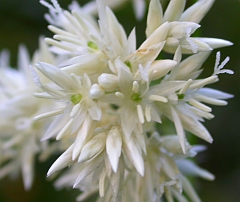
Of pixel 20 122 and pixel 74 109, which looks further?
pixel 20 122

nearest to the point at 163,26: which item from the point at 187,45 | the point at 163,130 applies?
the point at 187,45

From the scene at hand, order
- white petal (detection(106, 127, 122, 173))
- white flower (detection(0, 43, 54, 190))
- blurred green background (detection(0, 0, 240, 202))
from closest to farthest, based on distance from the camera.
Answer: white petal (detection(106, 127, 122, 173)) < white flower (detection(0, 43, 54, 190)) < blurred green background (detection(0, 0, 240, 202))

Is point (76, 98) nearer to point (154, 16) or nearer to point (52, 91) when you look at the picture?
point (52, 91)

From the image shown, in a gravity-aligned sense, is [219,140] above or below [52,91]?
below

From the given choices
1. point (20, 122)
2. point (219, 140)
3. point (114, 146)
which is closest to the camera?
point (114, 146)

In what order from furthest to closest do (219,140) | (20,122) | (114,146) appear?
(219,140)
(20,122)
(114,146)

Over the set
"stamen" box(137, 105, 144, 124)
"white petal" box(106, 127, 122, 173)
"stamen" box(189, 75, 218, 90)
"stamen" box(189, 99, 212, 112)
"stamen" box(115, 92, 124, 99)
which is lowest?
"stamen" box(189, 99, 212, 112)

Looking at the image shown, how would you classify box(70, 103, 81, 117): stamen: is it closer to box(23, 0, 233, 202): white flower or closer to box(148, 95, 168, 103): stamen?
box(23, 0, 233, 202): white flower

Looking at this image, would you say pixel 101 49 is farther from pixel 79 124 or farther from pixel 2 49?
pixel 2 49

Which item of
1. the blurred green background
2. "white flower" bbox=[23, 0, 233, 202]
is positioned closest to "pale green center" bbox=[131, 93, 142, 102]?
"white flower" bbox=[23, 0, 233, 202]

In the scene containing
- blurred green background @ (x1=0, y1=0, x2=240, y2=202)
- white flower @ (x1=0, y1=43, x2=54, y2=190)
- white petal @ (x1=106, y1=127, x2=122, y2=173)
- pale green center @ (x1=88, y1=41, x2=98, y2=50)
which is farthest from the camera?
blurred green background @ (x1=0, y1=0, x2=240, y2=202)

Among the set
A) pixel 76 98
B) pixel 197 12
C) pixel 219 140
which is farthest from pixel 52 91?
pixel 219 140
